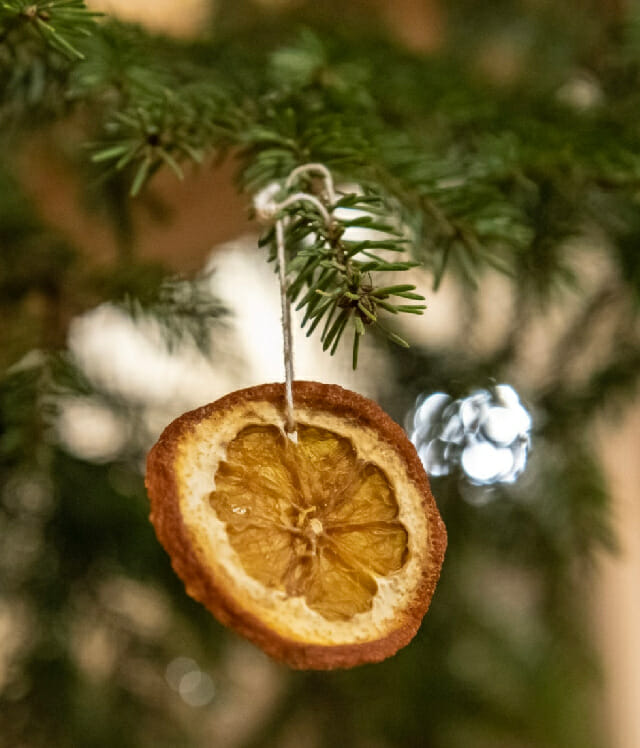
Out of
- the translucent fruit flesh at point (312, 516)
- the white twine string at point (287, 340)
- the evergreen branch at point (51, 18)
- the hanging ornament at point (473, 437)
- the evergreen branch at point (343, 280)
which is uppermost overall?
the evergreen branch at point (51, 18)

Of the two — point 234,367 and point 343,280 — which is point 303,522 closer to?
point 343,280

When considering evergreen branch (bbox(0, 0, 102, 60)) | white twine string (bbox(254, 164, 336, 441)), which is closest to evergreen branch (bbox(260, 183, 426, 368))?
white twine string (bbox(254, 164, 336, 441))

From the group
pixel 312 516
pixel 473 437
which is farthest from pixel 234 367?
pixel 312 516

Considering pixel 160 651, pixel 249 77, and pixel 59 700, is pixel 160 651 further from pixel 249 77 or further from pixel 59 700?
pixel 249 77

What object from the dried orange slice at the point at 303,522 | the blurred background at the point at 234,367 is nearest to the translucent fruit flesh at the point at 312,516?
the dried orange slice at the point at 303,522

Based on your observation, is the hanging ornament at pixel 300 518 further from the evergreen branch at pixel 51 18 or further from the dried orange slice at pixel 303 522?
the evergreen branch at pixel 51 18

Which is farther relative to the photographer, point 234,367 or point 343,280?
point 234,367

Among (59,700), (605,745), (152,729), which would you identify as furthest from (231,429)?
(605,745)

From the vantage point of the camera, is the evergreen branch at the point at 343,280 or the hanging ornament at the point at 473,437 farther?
the hanging ornament at the point at 473,437
